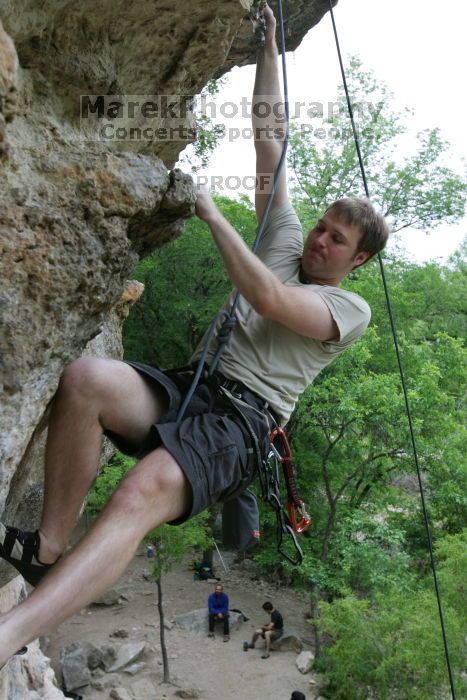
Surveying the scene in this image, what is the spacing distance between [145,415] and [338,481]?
14.7 meters

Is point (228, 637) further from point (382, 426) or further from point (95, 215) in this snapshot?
point (95, 215)

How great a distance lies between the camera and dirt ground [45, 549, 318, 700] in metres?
13.6

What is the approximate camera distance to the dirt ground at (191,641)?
1358 centimetres

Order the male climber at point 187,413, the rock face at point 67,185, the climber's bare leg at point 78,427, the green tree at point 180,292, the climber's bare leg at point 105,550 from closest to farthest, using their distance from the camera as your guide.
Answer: the climber's bare leg at point 105,550 → the male climber at point 187,413 → the rock face at point 67,185 → the climber's bare leg at point 78,427 → the green tree at point 180,292

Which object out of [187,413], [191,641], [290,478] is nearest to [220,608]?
[191,641]

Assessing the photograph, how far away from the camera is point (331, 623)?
12609 millimetres

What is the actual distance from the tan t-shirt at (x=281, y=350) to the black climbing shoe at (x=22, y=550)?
1.09m

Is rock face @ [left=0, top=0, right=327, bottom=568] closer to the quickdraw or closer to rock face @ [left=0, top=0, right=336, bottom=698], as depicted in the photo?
rock face @ [left=0, top=0, right=336, bottom=698]

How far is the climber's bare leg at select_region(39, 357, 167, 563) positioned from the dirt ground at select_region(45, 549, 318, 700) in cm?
1140

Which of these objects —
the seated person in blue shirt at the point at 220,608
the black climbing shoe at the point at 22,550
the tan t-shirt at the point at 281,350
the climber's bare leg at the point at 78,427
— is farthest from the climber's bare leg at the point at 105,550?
the seated person in blue shirt at the point at 220,608

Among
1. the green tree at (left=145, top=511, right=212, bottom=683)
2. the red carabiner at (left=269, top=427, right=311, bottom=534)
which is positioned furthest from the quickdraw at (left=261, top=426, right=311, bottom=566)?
the green tree at (left=145, top=511, right=212, bottom=683)

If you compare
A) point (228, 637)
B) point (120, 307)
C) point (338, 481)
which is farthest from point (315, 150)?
point (120, 307)

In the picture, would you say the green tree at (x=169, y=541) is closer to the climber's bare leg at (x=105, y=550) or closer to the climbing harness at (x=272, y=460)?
the climbing harness at (x=272, y=460)

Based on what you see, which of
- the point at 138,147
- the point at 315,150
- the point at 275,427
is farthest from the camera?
the point at 315,150
